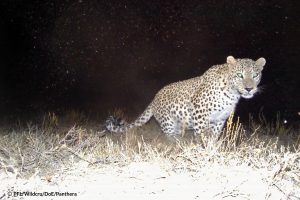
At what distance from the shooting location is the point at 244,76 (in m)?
7.84

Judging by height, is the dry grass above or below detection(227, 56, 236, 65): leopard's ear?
below

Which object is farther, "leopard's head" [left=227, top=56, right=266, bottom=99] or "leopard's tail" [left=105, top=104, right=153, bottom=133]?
"leopard's tail" [left=105, top=104, right=153, bottom=133]

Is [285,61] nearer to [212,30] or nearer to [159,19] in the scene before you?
[212,30]

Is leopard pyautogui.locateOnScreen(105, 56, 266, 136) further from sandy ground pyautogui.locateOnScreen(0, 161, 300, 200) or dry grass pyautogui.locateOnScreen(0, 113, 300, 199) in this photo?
sandy ground pyautogui.locateOnScreen(0, 161, 300, 200)

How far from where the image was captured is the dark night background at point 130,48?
13.4 m

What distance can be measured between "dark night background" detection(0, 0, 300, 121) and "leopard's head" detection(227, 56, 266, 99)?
5.32 meters

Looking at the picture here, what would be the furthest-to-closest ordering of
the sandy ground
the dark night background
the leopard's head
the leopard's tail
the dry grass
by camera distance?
1. the dark night background
2. the leopard's tail
3. the leopard's head
4. the dry grass
5. the sandy ground

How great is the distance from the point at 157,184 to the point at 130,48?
1162 cm

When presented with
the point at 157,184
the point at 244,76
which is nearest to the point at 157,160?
the point at 157,184

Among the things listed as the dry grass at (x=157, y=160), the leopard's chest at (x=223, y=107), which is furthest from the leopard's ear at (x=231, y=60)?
the dry grass at (x=157, y=160)

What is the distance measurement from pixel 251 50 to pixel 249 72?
628cm

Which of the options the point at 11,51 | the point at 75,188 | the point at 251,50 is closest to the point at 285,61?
the point at 251,50

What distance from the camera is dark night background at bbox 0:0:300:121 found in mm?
13414

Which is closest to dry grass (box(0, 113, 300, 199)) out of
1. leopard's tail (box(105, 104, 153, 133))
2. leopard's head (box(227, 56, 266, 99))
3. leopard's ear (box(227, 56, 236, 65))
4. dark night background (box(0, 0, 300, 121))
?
leopard's head (box(227, 56, 266, 99))
